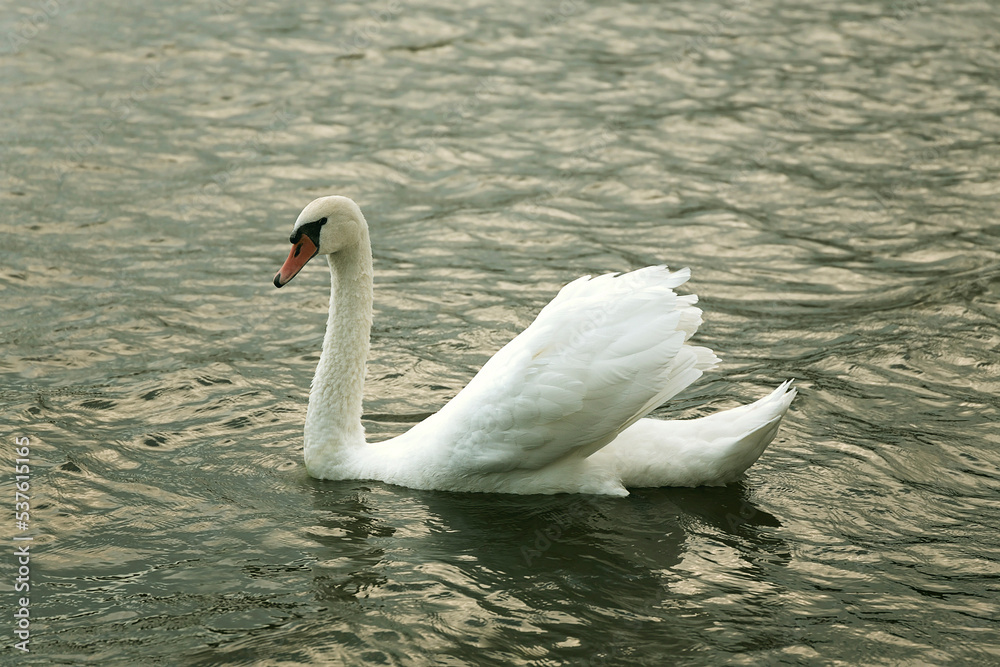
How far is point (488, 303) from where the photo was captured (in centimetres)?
937

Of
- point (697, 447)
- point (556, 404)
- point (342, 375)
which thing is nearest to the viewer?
point (556, 404)

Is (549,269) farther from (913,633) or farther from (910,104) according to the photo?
(910,104)

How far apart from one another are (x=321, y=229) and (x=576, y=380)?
1792mm

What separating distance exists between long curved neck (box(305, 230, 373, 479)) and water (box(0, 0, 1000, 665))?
21 cm

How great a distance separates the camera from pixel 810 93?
14.1 metres

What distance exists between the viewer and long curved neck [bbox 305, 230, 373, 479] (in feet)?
22.5

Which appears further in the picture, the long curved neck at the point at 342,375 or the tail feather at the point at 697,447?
the long curved neck at the point at 342,375

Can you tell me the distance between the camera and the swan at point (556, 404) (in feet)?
20.4

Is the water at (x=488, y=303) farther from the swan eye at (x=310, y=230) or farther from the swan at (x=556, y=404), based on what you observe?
the swan eye at (x=310, y=230)

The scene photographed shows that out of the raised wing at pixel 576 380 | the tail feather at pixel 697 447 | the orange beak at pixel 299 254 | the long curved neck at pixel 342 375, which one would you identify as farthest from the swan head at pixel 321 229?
the tail feather at pixel 697 447

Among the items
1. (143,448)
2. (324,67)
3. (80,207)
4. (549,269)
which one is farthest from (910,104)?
(143,448)

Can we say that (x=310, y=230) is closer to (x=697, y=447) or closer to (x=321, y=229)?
(x=321, y=229)

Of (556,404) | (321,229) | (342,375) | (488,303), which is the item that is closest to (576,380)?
(556,404)

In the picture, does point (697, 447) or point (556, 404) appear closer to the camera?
point (556, 404)
